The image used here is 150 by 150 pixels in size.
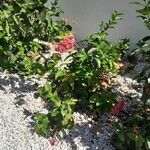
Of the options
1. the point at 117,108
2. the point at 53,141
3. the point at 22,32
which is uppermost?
the point at 22,32

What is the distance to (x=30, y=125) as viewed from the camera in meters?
5.12

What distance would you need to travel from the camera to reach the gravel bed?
16.3 ft

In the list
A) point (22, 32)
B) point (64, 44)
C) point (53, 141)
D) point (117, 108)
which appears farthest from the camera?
point (64, 44)

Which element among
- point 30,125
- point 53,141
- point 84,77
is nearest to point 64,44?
point 84,77

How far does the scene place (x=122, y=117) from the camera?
5504 millimetres

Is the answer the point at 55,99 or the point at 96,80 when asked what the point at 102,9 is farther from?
the point at 55,99

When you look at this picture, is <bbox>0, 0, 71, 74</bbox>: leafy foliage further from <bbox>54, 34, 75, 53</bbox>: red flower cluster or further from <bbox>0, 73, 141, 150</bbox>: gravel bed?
<bbox>0, 73, 141, 150</bbox>: gravel bed

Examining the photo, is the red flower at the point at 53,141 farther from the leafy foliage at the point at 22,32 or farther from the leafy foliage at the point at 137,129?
the leafy foliage at the point at 22,32

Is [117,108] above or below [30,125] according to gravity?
above

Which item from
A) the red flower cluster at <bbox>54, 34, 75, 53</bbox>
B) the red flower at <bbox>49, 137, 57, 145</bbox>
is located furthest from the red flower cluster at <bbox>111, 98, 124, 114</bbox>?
the red flower cluster at <bbox>54, 34, 75, 53</bbox>

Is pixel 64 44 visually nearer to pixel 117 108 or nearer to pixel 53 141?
pixel 117 108

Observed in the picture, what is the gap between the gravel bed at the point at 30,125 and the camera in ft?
16.3

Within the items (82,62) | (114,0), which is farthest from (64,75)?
(114,0)

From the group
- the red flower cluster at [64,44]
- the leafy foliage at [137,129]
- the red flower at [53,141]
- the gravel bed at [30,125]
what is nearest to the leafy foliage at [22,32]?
the red flower cluster at [64,44]
